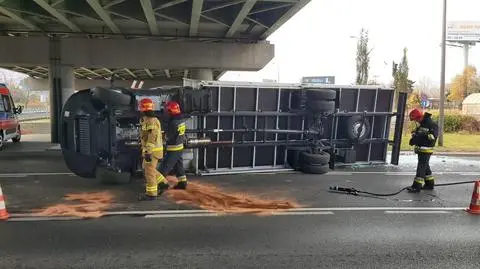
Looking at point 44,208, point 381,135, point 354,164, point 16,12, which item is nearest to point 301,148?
point 354,164

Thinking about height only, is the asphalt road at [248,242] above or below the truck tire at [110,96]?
below

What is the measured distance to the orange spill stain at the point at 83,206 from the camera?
700cm

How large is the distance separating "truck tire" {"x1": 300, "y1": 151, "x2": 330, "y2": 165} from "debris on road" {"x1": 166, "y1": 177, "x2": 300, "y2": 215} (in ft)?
9.89

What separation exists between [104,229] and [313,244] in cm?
279

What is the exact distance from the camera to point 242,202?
26.3 feet

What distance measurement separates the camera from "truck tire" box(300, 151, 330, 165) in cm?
1129

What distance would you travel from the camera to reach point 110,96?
9.06 metres

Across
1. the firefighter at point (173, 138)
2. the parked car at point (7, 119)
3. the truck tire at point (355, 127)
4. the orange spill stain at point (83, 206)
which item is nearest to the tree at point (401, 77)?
the truck tire at point (355, 127)

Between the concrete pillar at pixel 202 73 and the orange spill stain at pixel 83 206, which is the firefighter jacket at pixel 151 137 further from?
the concrete pillar at pixel 202 73

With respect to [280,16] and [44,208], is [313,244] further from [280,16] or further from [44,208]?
[280,16]

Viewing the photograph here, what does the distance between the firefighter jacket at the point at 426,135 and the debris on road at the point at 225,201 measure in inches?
119

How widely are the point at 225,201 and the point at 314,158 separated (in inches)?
153

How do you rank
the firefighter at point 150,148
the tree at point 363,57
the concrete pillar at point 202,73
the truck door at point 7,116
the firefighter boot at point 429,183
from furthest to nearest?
the tree at point 363,57 < the concrete pillar at point 202,73 < the truck door at point 7,116 < the firefighter boot at point 429,183 < the firefighter at point 150,148

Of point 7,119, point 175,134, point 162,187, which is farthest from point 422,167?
point 7,119
